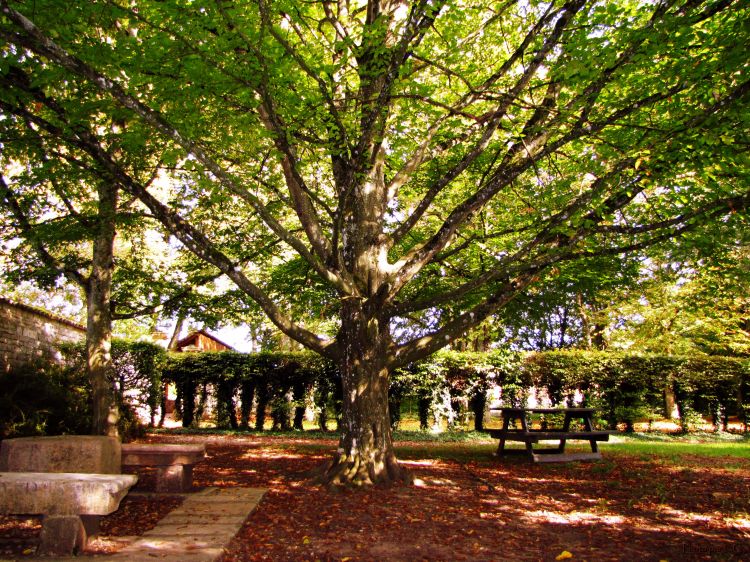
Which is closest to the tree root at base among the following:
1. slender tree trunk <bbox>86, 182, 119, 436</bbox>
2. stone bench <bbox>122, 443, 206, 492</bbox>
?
stone bench <bbox>122, 443, 206, 492</bbox>

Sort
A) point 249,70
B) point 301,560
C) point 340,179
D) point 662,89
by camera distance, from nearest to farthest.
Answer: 1. point 301,560
2. point 249,70
3. point 662,89
4. point 340,179

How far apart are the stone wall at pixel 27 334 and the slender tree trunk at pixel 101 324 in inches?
65.7

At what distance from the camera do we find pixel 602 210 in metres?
6.91

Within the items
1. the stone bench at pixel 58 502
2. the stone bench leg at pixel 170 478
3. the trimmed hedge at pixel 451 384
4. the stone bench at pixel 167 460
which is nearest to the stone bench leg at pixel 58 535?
the stone bench at pixel 58 502

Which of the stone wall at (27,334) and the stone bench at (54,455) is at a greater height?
the stone wall at (27,334)

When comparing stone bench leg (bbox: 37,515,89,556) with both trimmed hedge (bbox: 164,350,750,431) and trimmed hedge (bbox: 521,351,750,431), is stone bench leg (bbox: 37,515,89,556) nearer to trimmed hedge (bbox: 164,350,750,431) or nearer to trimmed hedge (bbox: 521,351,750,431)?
trimmed hedge (bbox: 164,350,750,431)

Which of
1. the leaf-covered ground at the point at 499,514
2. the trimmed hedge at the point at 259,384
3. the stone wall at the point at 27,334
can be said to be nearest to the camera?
the leaf-covered ground at the point at 499,514

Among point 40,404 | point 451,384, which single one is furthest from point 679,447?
point 40,404

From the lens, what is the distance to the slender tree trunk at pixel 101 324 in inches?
395

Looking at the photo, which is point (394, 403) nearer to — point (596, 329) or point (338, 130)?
point (338, 130)

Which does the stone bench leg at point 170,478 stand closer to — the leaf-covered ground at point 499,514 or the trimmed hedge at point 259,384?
the leaf-covered ground at point 499,514

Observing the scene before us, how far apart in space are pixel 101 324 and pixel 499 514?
8.26m

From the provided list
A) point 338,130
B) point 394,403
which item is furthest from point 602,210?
point 394,403

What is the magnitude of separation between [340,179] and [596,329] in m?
23.3
